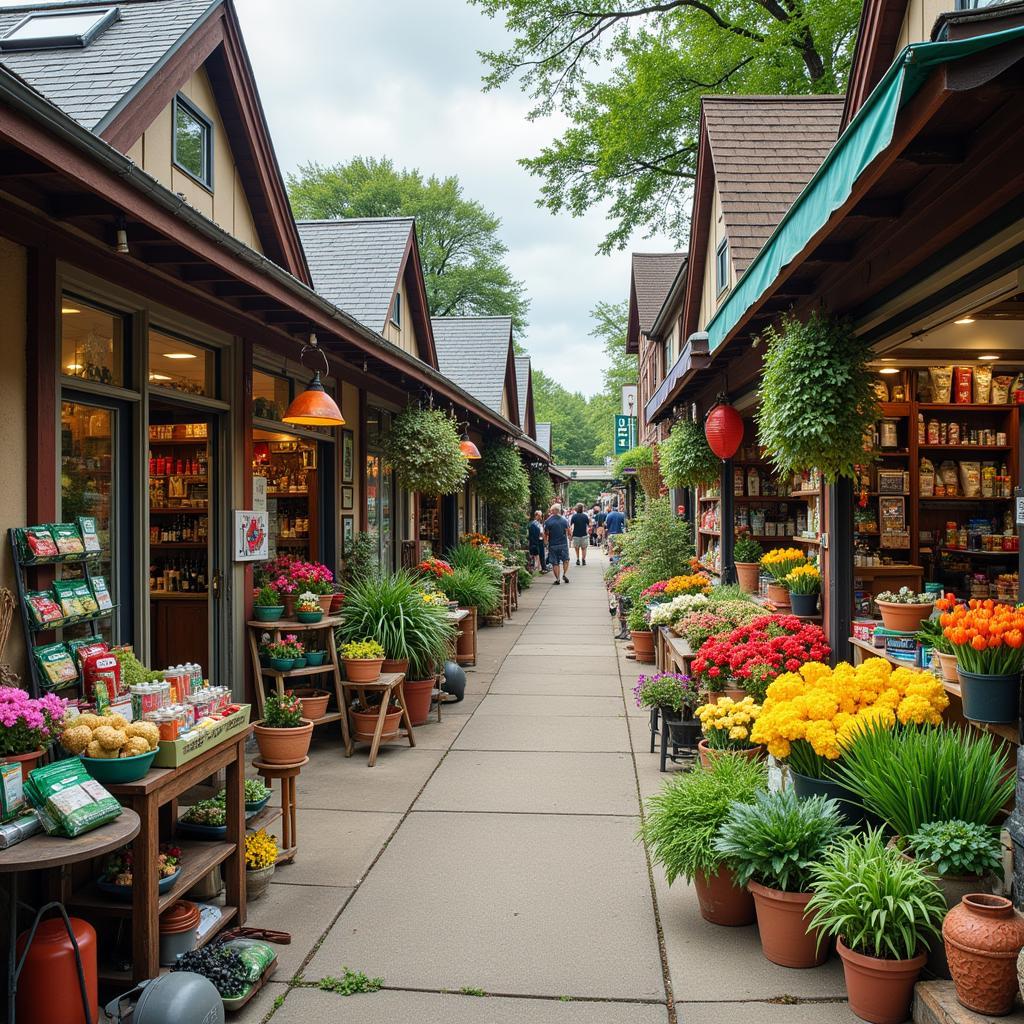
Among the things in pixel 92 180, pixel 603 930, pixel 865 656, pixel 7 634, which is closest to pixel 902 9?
pixel 865 656

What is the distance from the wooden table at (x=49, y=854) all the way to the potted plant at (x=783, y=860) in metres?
2.39

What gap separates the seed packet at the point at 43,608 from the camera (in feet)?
13.2

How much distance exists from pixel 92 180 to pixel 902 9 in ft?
22.1

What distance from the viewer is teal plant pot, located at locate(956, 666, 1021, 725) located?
352 cm

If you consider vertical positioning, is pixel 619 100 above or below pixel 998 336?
above

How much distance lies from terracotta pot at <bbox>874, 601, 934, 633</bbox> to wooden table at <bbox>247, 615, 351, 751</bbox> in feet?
13.4

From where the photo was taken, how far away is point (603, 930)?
3932mm

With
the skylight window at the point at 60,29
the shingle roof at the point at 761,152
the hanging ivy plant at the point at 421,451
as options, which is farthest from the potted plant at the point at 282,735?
the shingle roof at the point at 761,152

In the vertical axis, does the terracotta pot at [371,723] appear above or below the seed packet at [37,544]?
below

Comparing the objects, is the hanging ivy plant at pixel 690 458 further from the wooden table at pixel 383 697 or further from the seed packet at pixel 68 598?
the seed packet at pixel 68 598

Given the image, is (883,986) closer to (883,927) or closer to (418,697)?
(883,927)

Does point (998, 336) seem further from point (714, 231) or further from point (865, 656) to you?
point (714, 231)

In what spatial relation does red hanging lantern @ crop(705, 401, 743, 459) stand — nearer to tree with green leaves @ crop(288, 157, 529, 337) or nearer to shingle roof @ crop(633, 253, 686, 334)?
shingle roof @ crop(633, 253, 686, 334)

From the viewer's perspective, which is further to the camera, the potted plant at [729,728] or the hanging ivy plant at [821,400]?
the hanging ivy plant at [821,400]
